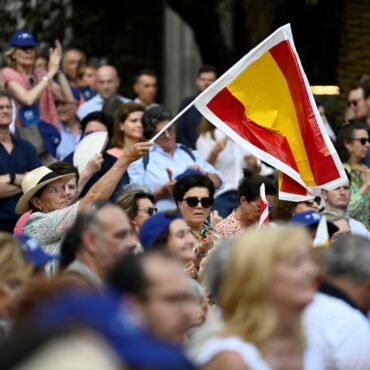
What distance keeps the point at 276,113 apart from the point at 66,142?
4.23m

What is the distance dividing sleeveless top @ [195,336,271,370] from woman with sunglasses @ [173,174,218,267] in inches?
167

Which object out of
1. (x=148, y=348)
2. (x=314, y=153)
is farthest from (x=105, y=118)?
(x=148, y=348)

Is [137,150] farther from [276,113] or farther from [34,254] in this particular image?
[34,254]

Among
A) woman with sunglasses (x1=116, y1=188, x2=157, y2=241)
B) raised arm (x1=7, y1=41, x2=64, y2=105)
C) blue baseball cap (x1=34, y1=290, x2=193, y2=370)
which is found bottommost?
raised arm (x1=7, y1=41, x2=64, y2=105)

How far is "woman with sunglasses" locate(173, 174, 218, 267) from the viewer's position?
9414 mm

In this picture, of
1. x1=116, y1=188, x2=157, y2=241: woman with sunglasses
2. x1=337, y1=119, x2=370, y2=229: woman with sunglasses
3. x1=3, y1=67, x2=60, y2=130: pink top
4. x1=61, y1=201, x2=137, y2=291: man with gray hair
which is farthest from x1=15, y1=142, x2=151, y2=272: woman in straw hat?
x1=3, y1=67, x2=60, y2=130: pink top

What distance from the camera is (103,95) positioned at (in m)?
14.6

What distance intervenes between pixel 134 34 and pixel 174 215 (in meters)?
14.8

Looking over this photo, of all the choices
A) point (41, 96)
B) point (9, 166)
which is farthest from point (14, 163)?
point (41, 96)

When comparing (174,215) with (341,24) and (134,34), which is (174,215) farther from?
(134,34)

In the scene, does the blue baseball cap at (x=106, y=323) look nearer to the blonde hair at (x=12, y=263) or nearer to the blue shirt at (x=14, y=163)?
the blonde hair at (x=12, y=263)

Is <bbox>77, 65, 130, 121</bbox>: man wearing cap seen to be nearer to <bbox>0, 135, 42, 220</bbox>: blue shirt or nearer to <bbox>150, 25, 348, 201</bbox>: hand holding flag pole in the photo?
<bbox>0, 135, 42, 220</bbox>: blue shirt

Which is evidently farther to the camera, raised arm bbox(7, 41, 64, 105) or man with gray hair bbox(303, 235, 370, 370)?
raised arm bbox(7, 41, 64, 105)

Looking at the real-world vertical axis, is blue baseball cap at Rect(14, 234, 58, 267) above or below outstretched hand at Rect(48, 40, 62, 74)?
above
